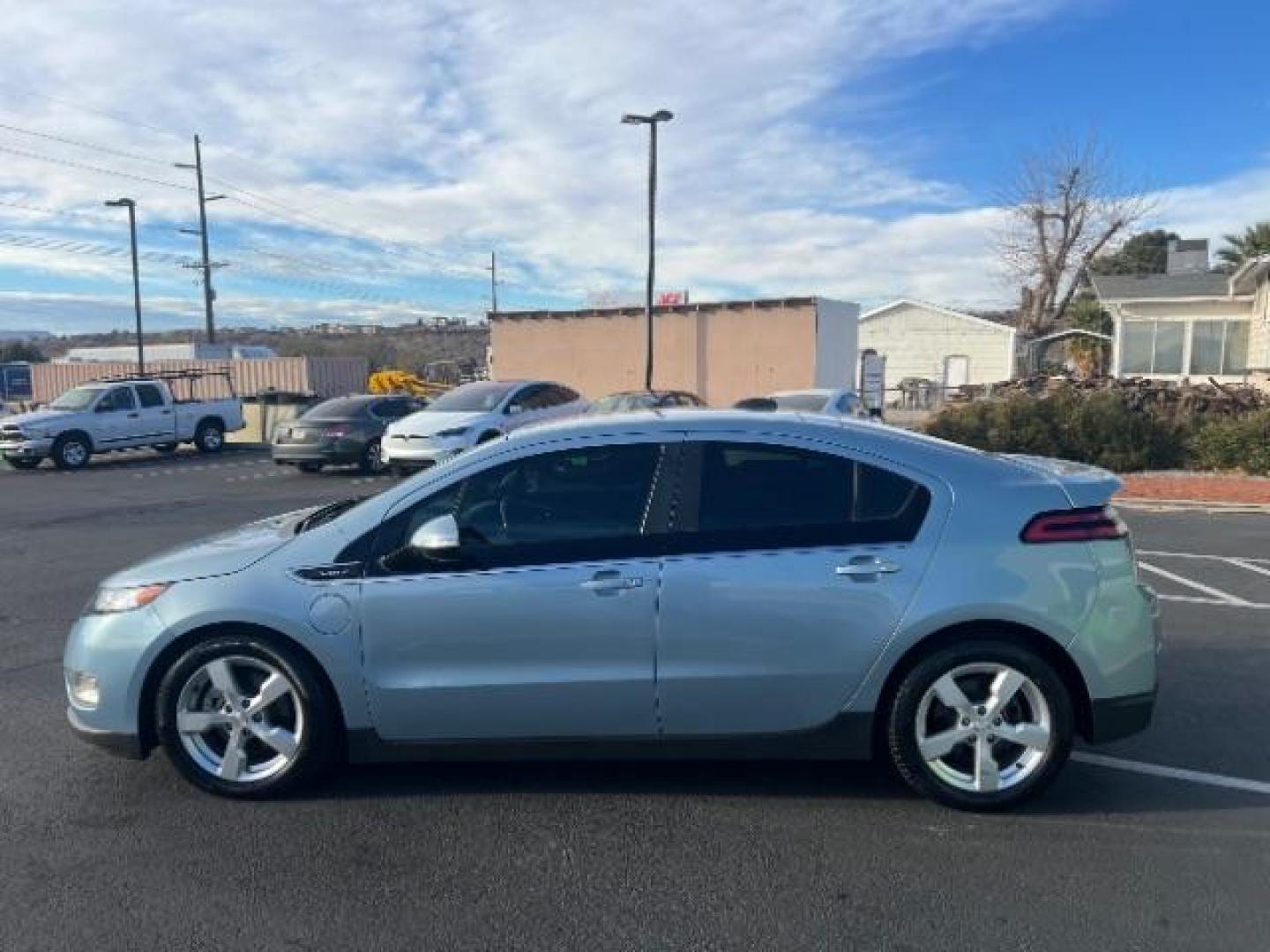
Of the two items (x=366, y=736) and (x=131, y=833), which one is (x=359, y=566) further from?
(x=131, y=833)

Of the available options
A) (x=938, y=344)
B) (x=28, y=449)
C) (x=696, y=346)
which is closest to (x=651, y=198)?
(x=696, y=346)

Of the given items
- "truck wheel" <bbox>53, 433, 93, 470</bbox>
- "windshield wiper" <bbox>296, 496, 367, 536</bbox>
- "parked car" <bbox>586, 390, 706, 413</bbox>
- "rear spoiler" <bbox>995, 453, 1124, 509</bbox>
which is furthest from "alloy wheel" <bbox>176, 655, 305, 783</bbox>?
"truck wheel" <bbox>53, 433, 93, 470</bbox>

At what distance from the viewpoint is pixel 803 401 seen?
14.6 metres

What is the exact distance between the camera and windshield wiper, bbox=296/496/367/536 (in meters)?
4.19

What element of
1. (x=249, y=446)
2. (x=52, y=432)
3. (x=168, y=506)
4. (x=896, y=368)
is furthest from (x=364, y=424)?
(x=896, y=368)

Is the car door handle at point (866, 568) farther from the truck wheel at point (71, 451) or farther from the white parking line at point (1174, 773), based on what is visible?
the truck wheel at point (71, 451)

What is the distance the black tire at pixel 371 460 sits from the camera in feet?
57.3

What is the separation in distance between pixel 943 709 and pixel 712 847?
1.04 meters

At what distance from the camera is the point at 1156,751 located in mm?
4309

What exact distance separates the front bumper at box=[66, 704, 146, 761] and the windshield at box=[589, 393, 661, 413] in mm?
12838

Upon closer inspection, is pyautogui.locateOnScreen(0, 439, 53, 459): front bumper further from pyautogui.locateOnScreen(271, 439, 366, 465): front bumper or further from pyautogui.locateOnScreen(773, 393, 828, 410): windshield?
pyautogui.locateOnScreen(773, 393, 828, 410): windshield

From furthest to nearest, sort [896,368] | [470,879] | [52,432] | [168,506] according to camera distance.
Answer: [896,368], [52,432], [168,506], [470,879]

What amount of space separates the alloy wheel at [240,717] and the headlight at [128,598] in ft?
1.17

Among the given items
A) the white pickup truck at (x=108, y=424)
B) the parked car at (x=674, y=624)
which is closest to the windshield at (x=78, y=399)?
the white pickup truck at (x=108, y=424)
